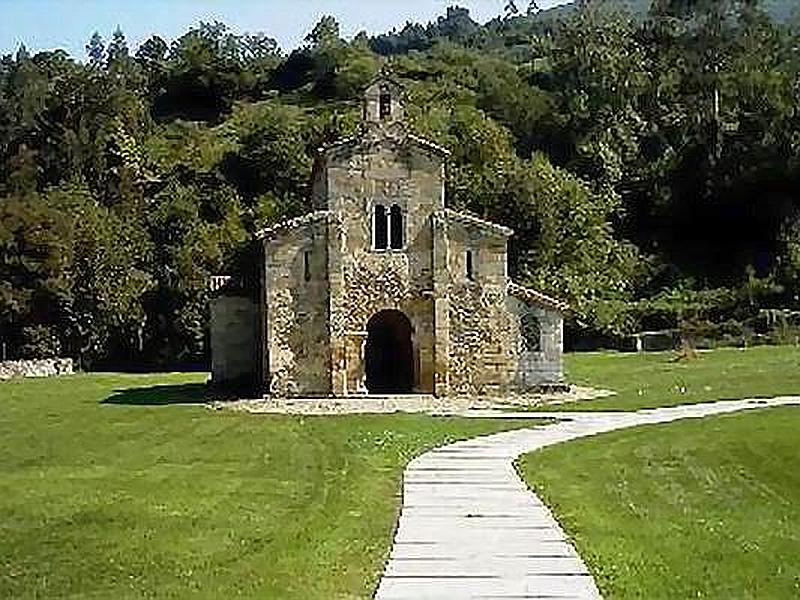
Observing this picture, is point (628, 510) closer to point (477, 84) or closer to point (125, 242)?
point (125, 242)

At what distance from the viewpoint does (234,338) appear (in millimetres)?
45656

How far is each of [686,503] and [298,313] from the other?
2269 cm

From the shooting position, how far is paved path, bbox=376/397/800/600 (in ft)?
42.4

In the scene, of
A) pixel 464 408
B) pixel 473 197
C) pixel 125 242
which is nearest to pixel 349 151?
pixel 464 408

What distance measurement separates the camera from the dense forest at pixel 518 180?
73062mm

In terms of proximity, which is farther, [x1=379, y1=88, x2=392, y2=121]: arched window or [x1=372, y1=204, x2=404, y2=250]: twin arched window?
[x1=379, y1=88, x2=392, y2=121]: arched window

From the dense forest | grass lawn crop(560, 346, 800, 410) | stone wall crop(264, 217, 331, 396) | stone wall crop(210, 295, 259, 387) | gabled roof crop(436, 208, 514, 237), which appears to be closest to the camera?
grass lawn crop(560, 346, 800, 410)

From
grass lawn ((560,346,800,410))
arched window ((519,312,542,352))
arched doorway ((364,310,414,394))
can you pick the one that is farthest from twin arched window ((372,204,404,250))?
grass lawn ((560,346,800,410))

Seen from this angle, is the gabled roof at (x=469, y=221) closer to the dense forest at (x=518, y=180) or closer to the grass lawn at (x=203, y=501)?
the grass lawn at (x=203, y=501)

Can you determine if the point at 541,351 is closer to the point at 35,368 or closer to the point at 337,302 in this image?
the point at 337,302

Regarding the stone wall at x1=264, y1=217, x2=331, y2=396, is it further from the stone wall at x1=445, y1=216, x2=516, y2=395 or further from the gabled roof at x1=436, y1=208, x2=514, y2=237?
the stone wall at x1=445, y1=216, x2=516, y2=395

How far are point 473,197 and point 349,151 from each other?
3265 centimetres

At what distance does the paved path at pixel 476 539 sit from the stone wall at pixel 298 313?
51.6ft

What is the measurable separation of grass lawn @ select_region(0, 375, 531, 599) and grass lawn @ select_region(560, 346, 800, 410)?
7726 mm
